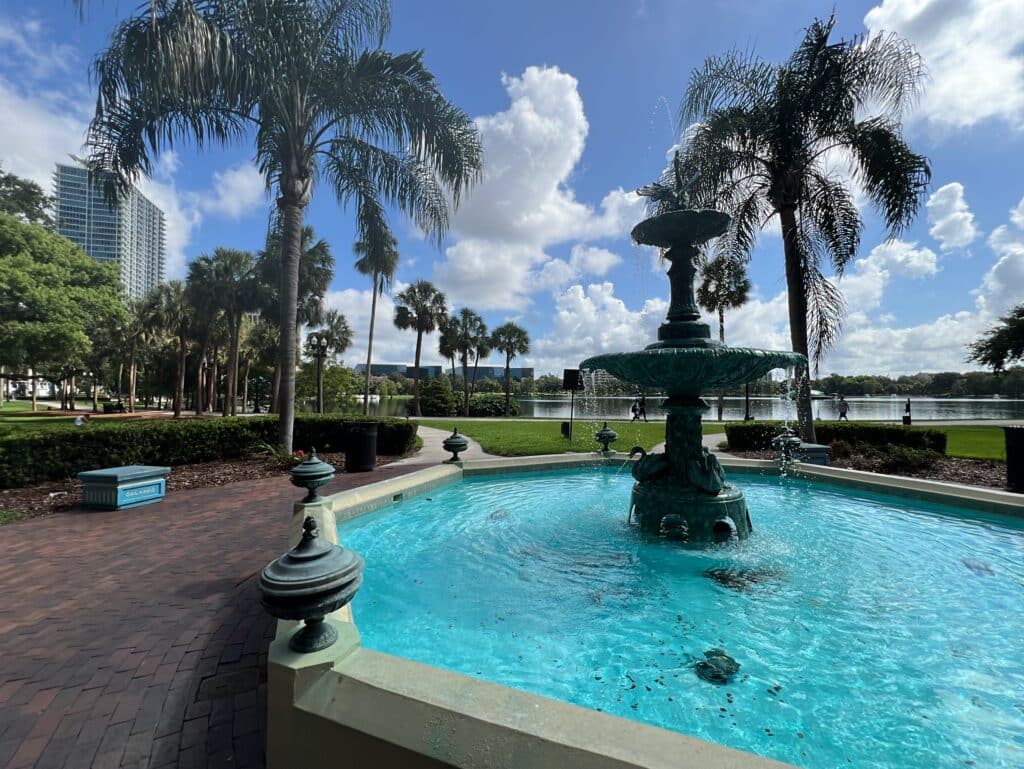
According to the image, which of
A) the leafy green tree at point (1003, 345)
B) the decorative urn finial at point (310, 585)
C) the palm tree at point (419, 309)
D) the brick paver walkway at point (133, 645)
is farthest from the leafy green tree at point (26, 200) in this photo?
the leafy green tree at point (1003, 345)

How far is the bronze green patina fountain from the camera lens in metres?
5.04

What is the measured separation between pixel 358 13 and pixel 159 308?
37.9 meters

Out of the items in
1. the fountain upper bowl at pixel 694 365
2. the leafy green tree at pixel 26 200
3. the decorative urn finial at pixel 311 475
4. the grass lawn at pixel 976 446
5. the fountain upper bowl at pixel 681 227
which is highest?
the leafy green tree at pixel 26 200

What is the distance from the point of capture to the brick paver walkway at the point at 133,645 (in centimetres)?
225

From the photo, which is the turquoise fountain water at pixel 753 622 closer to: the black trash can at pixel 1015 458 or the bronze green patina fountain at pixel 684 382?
the bronze green patina fountain at pixel 684 382

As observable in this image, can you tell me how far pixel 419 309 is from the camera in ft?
133

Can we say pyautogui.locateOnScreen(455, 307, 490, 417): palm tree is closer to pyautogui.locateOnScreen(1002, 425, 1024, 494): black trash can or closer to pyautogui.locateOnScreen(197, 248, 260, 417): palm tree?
pyautogui.locateOnScreen(197, 248, 260, 417): palm tree

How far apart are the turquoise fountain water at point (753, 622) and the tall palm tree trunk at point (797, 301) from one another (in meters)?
6.64

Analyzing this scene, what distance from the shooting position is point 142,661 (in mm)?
2959

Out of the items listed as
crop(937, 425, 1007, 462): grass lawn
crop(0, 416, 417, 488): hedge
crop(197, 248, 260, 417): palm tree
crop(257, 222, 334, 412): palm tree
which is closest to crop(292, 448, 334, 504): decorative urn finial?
crop(0, 416, 417, 488): hedge

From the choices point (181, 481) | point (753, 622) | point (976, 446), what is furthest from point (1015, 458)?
point (181, 481)

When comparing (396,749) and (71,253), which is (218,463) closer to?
(396,749)

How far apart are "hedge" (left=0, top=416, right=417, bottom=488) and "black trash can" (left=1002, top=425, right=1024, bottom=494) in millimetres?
14081

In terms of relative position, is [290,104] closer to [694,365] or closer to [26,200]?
[694,365]
